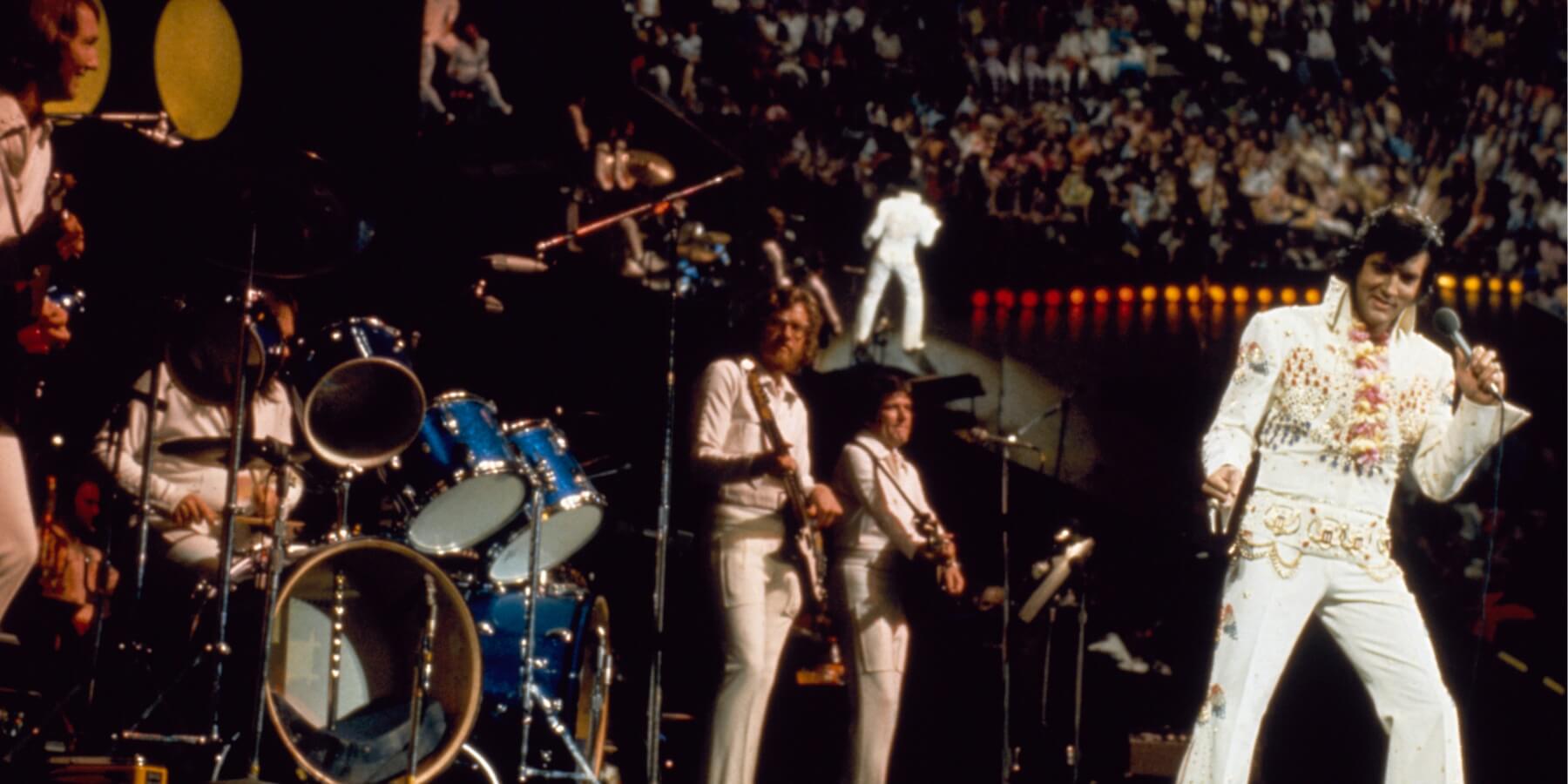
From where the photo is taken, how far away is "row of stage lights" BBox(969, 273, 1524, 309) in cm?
1102

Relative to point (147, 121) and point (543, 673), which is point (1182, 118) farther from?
point (147, 121)

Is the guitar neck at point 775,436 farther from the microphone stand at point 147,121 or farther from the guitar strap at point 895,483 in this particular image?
the microphone stand at point 147,121

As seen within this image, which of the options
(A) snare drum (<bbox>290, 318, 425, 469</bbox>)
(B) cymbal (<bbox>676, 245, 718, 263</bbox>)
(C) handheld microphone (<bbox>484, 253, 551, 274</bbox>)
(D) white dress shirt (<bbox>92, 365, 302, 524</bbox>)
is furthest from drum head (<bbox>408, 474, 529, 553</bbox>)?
(B) cymbal (<bbox>676, 245, 718, 263</bbox>)

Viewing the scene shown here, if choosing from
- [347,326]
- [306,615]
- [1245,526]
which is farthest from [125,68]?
[1245,526]

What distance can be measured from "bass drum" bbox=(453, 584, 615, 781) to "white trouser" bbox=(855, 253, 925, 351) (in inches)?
192

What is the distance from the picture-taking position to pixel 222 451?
4.20 m

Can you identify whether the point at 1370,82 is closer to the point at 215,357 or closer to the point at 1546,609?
the point at 1546,609

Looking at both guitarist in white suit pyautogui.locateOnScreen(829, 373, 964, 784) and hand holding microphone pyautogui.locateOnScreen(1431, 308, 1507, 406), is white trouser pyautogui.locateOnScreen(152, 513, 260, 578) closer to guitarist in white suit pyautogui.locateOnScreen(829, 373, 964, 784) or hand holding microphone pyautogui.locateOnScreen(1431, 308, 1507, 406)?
guitarist in white suit pyautogui.locateOnScreen(829, 373, 964, 784)

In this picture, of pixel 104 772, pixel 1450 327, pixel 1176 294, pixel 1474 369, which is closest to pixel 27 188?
pixel 104 772

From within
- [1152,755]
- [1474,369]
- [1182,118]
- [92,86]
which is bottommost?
[1152,755]

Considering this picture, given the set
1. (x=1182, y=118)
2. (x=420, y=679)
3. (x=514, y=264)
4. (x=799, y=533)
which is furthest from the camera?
(x=1182, y=118)

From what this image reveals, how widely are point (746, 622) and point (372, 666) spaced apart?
1.35 meters

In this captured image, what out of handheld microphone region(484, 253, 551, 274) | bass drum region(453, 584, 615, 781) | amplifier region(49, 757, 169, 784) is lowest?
bass drum region(453, 584, 615, 781)

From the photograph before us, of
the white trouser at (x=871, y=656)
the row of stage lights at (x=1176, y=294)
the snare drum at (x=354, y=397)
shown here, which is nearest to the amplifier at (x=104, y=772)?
the snare drum at (x=354, y=397)
